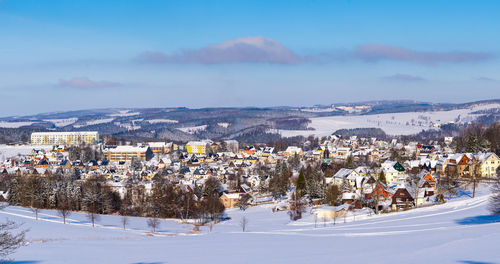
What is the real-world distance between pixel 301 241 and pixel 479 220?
10444 millimetres

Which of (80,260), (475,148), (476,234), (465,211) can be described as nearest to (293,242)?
(476,234)

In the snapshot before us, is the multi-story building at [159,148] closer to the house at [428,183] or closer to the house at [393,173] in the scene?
the house at [393,173]

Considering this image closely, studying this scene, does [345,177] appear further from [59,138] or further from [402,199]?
[59,138]

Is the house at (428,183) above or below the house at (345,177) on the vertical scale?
above

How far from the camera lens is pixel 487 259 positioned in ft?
49.8

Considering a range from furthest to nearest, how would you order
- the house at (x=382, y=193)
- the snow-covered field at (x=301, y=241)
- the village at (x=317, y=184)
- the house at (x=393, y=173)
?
the house at (x=393, y=173), the house at (x=382, y=193), the village at (x=317, y=184), the snow-covered field at (x=301, y=241)

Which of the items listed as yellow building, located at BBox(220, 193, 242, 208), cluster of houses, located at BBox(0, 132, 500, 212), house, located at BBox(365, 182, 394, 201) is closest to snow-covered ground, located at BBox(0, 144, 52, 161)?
cluster of houses, located at BBox(0, 132, 500, 212)

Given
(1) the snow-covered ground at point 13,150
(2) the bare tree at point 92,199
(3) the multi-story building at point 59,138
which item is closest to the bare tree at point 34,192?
(2) the bare tree at point 92,199

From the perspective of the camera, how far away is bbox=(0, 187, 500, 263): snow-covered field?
61.1 ft

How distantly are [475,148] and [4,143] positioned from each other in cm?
11934

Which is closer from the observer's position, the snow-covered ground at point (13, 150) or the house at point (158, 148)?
the snow-covered ground at point (13, 150)

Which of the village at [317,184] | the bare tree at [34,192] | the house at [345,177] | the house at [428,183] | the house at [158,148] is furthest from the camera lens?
the house at [158,148]

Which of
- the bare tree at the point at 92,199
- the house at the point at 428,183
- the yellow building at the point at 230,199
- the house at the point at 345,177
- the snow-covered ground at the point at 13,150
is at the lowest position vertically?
the snow-covered ground at the point at 13,150

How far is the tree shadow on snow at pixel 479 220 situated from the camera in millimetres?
26298
